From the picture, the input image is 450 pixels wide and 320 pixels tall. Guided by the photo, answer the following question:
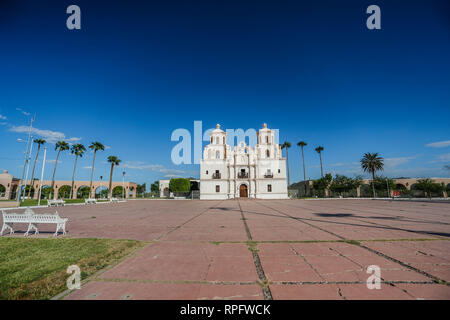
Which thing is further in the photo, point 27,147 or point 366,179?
point 366,179

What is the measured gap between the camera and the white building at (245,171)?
3878 centimetres

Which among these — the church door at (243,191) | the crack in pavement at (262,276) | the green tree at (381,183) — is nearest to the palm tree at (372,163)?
the green tree at (381,183)

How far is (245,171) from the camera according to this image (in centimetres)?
4025

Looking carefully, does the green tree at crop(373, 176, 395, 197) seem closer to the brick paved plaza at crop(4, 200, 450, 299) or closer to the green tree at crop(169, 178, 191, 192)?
the green tree at crop(169, 178, 191, 192)

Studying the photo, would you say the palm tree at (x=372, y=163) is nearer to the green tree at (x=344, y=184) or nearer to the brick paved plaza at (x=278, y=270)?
the green tree at (x=344, y=184)

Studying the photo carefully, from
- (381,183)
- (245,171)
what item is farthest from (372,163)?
(245,171)

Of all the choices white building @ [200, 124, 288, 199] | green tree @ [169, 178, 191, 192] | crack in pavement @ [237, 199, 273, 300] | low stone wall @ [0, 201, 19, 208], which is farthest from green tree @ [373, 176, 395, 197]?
low stone wall @ [0, 201, 19, 208]

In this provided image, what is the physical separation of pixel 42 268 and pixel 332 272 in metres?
4.71

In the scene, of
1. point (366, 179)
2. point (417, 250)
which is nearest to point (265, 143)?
point (366, 179)

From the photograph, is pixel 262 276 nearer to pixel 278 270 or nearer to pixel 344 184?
pixel 278 270

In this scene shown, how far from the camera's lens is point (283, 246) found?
178 inches

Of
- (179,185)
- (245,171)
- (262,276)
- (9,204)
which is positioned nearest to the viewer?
(262,276)

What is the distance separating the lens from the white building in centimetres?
3878
